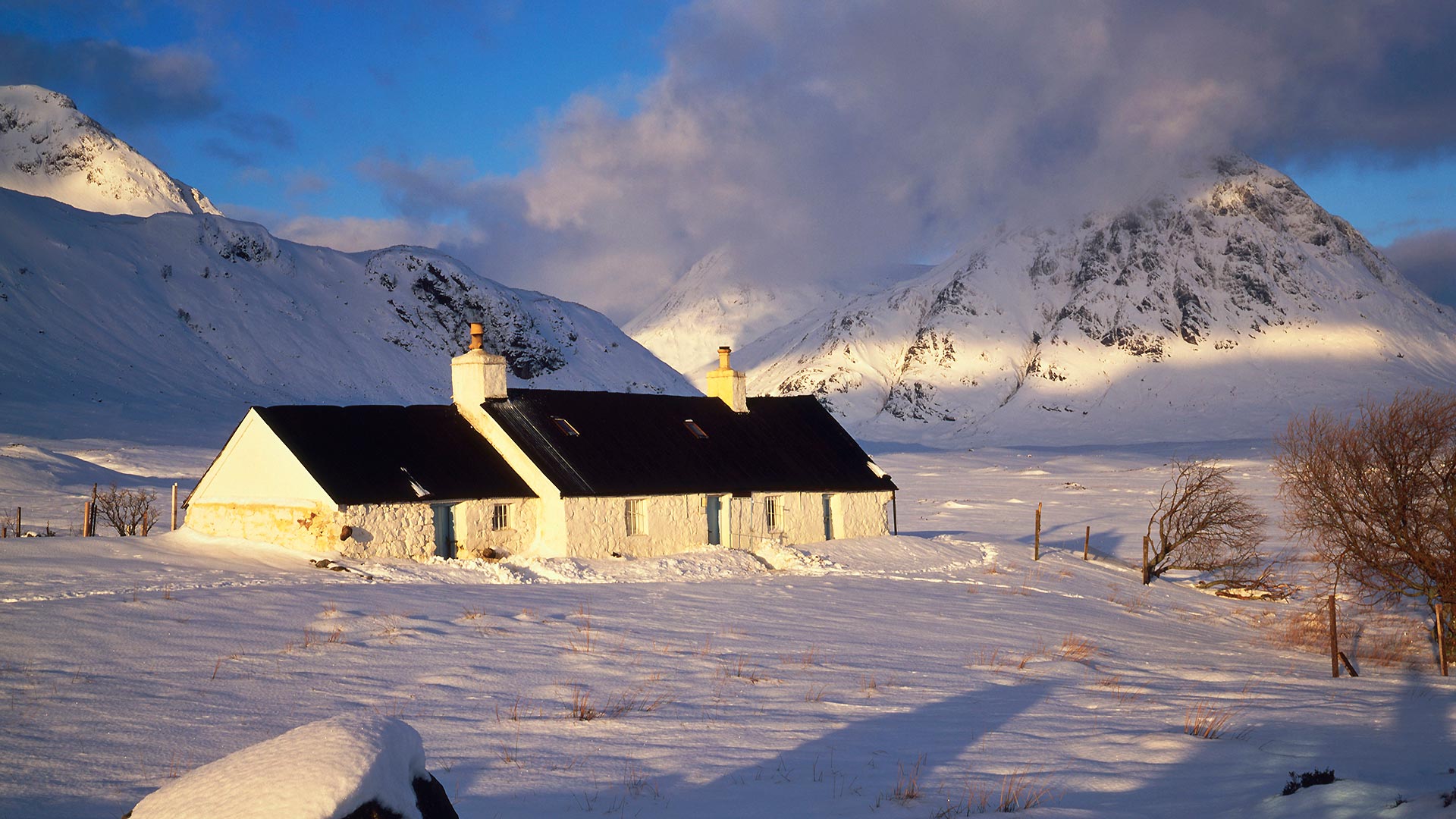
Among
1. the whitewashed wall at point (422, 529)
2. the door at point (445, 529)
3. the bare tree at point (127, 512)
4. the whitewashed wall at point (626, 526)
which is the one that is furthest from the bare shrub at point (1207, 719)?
the bare tree at point (127, 512)

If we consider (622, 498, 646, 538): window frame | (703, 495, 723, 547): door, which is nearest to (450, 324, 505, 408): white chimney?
(622, 498, 646, 538): window frame

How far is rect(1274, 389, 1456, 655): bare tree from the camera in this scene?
1034 inches

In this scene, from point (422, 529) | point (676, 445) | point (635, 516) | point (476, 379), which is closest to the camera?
point (422, 529)

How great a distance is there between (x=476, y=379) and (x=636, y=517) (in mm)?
6239

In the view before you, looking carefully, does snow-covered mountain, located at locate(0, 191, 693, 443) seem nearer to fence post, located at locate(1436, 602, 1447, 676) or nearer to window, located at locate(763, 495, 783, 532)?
window, located at locate(763, 495, 783, 532)

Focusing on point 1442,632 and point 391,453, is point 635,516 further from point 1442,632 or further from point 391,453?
point 1442,632

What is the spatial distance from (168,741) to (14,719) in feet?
5.74

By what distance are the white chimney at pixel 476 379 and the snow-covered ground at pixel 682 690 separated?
7.19 m

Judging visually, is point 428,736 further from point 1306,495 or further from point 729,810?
point 1306,495

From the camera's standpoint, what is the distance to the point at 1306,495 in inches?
1114

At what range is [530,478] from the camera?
31328mm

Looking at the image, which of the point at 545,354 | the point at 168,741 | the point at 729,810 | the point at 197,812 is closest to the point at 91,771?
the point at 168,741

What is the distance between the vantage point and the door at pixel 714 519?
112 feet

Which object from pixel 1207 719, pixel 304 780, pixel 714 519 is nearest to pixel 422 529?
pixel 714 519
